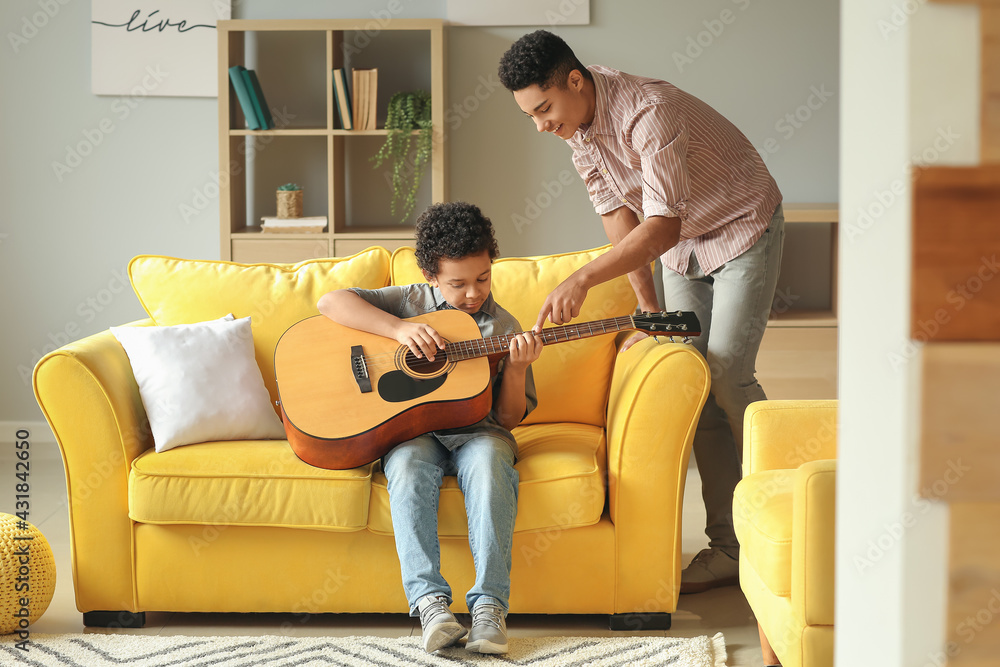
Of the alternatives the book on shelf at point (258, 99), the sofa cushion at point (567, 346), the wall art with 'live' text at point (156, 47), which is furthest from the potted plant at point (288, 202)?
the sofa cushion at point (567, 346)

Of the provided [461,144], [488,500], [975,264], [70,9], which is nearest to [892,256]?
[975,264]

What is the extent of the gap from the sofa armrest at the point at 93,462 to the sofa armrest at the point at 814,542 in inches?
54.7

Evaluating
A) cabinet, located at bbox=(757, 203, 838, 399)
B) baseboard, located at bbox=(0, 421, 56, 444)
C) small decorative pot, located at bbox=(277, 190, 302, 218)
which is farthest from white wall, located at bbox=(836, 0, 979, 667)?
baseboard, located at bbox=(0, 421, 56, 444)

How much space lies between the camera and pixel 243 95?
3.37 m

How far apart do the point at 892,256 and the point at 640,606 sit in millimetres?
1552

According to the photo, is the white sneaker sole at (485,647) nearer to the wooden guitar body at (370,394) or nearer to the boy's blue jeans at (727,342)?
the wooden guitar body at (370,394)

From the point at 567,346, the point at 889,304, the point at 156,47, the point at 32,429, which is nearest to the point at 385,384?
the point at 567,346

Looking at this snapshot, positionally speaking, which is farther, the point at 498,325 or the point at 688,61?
the point at 688,61

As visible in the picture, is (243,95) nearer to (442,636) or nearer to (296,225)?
(296,225)

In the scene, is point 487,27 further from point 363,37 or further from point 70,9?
point 70,9

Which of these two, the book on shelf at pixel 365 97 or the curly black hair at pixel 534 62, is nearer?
the curly black hair at pixel 534 62

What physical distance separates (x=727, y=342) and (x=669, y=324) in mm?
221

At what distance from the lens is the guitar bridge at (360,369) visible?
1.93 meters

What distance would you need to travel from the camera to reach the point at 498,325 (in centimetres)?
205
